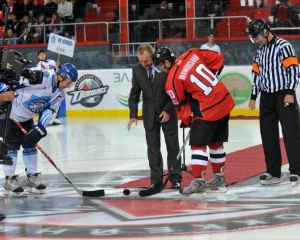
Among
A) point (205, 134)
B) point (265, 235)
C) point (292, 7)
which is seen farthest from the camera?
point (292, 7)

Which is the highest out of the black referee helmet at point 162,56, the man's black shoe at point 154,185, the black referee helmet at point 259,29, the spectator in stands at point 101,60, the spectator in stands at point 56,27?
the black referee helmet at point 259,29

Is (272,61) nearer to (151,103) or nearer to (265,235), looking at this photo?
(151,103)

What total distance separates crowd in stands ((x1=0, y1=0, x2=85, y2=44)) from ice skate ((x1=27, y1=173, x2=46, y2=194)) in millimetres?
10820

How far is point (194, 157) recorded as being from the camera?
716 cm

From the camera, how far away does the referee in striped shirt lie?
25.2 ft

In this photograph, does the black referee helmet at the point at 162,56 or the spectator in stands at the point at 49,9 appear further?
the spectator in stands at the point at 49,9

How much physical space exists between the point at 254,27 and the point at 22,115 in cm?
234

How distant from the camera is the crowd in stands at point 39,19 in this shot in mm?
18750

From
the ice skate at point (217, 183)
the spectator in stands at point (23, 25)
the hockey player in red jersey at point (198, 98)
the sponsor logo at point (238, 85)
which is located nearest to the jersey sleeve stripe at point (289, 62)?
the hockey player in red jersey at point (198, 98)

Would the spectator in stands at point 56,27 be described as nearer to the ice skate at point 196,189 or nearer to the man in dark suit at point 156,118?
the man in dark suit at point 156,118

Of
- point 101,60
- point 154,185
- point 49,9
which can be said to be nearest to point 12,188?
point 154,185

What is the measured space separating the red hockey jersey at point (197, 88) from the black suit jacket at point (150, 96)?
0.46 m

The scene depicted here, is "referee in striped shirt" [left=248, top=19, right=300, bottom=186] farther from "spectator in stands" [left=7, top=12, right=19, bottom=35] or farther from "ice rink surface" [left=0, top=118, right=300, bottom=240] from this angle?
"spectator in stands" [left=7, top=12, right=19, bottom=35]

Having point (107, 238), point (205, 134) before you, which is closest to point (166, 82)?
point (205, 134)
